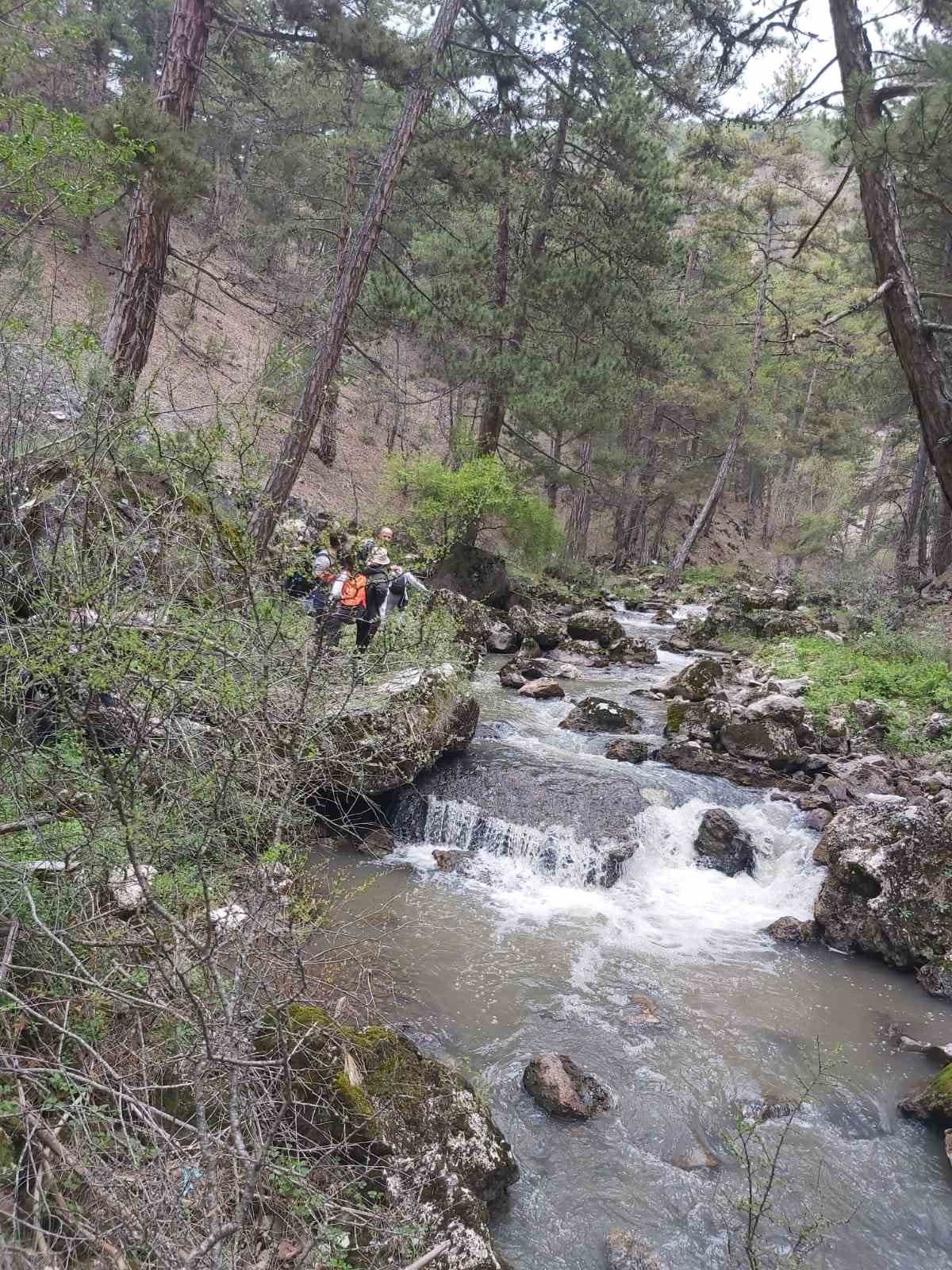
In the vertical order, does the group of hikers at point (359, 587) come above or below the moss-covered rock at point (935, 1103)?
above

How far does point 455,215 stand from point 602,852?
64.4 ft

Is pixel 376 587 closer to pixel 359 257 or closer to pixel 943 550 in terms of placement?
pixel 359 257

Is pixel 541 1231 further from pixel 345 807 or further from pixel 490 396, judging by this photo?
pixel 490 396

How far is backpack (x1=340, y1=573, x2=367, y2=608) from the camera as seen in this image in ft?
23.8

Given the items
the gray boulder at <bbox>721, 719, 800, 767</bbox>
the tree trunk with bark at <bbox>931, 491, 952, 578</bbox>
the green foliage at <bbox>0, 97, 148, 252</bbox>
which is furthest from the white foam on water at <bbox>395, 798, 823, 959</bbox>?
the tree trunk with bark at <bbox>931, 491, 952, 578</bbox>

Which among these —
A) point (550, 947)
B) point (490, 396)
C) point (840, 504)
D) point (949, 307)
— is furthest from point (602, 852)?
point (840, 504)

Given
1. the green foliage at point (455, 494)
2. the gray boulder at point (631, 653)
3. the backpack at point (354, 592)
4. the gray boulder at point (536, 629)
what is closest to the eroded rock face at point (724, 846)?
the backpack at point (354, 592)

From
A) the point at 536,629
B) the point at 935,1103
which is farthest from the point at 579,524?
the point at 935,1103

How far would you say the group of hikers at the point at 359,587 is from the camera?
5844 mm

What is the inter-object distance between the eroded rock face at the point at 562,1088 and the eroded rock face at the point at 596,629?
1187 centimetres

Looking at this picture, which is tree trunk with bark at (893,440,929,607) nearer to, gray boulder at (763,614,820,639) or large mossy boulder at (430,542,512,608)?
gray boulder at (763,614,820,639)

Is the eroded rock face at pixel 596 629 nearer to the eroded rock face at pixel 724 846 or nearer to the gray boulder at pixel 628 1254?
the eroded rock face at pixel 724 846

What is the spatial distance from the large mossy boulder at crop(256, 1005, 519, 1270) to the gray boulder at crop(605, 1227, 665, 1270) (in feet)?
1.90

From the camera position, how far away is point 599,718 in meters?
10.9
